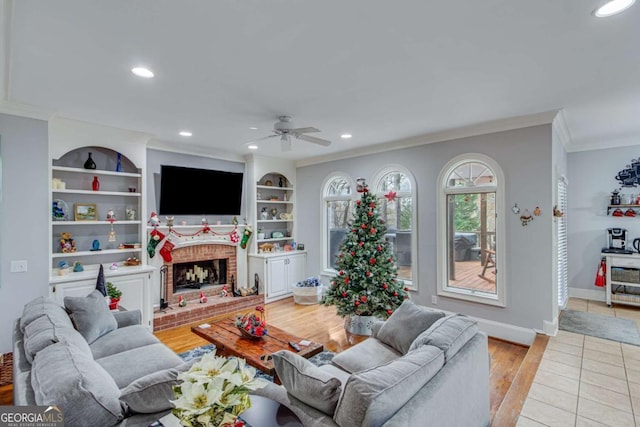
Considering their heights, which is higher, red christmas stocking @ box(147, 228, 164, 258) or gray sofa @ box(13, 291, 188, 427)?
red christmas stocking @ box(147, 228, 164, 258)

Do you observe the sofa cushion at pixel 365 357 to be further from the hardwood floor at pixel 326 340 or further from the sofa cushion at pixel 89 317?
the sofa cushion at pixel 89 317

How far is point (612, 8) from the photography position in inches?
69.0

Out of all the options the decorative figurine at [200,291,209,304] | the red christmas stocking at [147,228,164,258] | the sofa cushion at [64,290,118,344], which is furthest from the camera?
the decorative figurine at [200,291,209,304]

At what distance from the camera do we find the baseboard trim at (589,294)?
5160mm

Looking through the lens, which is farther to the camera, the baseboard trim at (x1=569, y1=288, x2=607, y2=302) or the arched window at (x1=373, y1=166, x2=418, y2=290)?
the baseboard trim at (x1=569, y1=288, x2=607, y2=302)

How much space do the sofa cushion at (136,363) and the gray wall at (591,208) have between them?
6.34m

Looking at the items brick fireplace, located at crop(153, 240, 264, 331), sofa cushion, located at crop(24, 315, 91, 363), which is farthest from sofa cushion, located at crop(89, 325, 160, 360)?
brick fireplace, located at crop(153, 240, 264, 331)

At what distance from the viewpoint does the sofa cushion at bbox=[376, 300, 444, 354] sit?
8.41 ft

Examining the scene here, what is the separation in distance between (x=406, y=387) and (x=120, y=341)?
2.52m

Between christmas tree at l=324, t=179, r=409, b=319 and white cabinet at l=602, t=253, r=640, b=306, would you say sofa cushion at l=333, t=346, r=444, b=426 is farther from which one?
white cabinet at l=602, t=253, r=640, b=306

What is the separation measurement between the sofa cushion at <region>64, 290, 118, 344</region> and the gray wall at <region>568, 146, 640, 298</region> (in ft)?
22.6

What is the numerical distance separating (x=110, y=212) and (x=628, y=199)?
784cm

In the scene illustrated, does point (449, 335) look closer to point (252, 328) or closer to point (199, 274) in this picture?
point (252, 328)

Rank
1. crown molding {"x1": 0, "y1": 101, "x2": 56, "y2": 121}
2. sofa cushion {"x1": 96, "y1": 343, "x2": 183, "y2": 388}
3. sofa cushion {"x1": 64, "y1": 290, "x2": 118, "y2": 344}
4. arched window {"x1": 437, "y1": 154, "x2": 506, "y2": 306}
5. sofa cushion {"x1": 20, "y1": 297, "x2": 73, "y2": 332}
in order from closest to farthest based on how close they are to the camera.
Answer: sofa cushion {"x1": 96, "y1": 343, "x2": 183, "y2": 388}
sofa cushion {"x1": 20, "y1": 297, "x2": 73, "y2": 332}
sofa cushion {"x1": 64, "y1": 290, "x2": 118, "y2": 344}
crown molding {"x1": 0, "y1": 101, "x2": 56, "y2": 121}
arched window {"x1": 437, "y1": 154, "x2": 506, "y2": 306}
